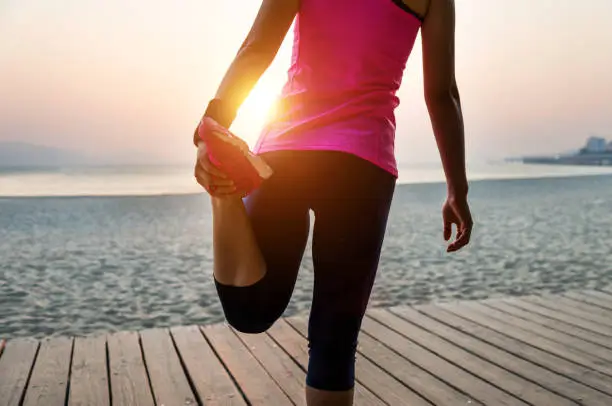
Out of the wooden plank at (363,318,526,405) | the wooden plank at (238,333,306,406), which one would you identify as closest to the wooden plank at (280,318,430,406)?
the wooden plank at (238,333,306,406)

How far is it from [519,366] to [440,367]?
0.46 metres

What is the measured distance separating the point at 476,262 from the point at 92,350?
7576 millimetres

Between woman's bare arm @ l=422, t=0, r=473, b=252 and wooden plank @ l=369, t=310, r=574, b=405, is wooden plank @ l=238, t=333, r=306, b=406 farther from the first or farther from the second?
woman's bare arm @ l=422, t=0, r=473, b=252

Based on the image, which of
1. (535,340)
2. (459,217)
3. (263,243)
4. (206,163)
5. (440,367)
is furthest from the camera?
(535,340)

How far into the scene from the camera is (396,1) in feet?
5.25

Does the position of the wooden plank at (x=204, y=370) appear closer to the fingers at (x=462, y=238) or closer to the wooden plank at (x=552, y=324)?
the fingers at (x=462, y=238)

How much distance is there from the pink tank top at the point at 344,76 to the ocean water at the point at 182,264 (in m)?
5.24

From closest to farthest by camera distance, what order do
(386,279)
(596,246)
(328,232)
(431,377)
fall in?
(328,232) < (431,377) < (386,279) < (596,246)

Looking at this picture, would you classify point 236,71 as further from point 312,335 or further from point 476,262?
point 476,262

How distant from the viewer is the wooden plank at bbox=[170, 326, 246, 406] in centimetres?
329

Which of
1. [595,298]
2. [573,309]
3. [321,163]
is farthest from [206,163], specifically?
[595,298]

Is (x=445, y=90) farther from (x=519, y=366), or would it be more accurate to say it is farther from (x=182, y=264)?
(x=182, y=264)

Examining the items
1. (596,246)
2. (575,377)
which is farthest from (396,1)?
(596,246)

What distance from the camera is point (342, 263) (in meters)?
1.75
